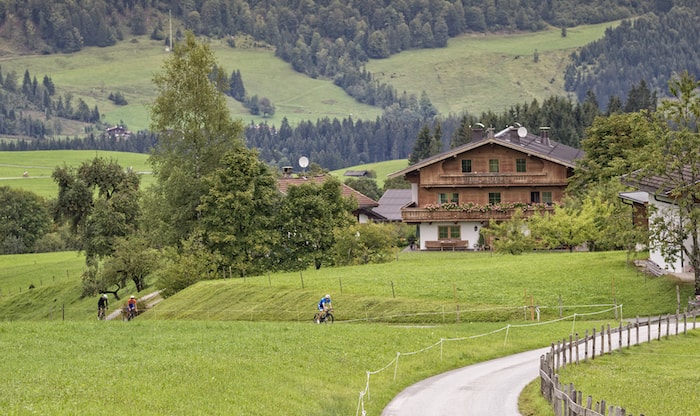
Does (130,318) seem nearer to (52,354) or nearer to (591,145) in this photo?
(52,354)

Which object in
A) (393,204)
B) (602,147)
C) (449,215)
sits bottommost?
(449,215)

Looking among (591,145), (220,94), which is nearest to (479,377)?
(220,94)

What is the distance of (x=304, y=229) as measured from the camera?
8681 centimetres

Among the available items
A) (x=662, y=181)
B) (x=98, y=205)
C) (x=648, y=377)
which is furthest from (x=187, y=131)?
(x=648, y=377)

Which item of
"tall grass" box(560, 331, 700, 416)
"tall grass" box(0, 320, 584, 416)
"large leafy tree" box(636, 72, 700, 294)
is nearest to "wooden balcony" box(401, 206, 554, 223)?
"large leafy tree" box(636, 72, 700, 294)

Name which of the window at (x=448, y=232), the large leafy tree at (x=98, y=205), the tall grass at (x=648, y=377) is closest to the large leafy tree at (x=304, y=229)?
the window at (x=448, y=232)

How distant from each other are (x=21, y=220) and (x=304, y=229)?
10709 centimetres

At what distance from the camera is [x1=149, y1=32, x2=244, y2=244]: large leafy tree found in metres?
86.9

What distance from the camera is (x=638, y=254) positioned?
67.8 metres

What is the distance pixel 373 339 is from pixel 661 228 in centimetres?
1876

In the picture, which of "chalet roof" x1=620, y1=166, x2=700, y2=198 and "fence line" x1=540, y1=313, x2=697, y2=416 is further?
"chalet roof" x1=620, y1=166, x2=700, y2=198

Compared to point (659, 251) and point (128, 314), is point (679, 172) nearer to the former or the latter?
point (659, 251)

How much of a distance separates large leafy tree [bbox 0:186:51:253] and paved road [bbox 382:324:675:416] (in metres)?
144

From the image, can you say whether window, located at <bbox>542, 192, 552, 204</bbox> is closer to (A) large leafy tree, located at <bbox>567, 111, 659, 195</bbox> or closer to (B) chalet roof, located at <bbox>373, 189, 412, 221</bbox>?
(A) large leafy tree, located at <bbox>567, 111, 659, 195</bbox>
